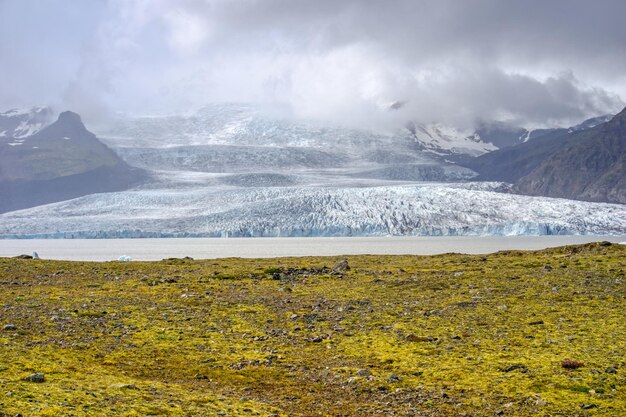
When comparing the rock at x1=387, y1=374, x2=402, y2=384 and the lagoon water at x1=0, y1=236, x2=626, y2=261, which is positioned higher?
the lagoon water at x1=0, y1=236, x2=626, y2=261

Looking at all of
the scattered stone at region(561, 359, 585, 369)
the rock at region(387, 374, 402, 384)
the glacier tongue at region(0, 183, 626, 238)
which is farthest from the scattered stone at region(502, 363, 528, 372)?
the glacier tongue at region(0, 183, 626, 238)

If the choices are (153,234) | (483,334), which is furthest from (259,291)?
(153,234)

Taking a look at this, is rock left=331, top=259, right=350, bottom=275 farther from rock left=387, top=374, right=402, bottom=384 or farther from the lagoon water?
the lagoon water

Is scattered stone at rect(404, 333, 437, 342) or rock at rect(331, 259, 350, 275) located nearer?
scattered stone at rect(404, 333, 437, 342)

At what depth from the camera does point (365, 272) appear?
1162 inches

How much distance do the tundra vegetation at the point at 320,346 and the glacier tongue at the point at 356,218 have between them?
75202mm

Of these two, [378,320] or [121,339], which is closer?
[121,339]

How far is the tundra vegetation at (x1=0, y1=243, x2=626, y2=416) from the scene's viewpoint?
10.1 metres

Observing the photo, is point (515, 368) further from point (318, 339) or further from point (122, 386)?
point (122, 386)

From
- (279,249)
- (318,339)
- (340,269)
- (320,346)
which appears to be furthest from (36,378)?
(279,249)

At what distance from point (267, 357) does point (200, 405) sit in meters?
3.70

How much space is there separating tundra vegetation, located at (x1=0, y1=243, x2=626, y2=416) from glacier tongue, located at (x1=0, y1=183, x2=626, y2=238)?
75.2 meters

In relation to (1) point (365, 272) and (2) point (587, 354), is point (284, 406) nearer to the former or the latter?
(2) point (587, 354)

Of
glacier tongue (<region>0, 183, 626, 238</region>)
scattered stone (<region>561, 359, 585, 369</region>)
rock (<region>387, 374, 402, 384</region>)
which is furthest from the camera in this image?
glacier tongue (<region>0, 183, 626, 238</region>)
